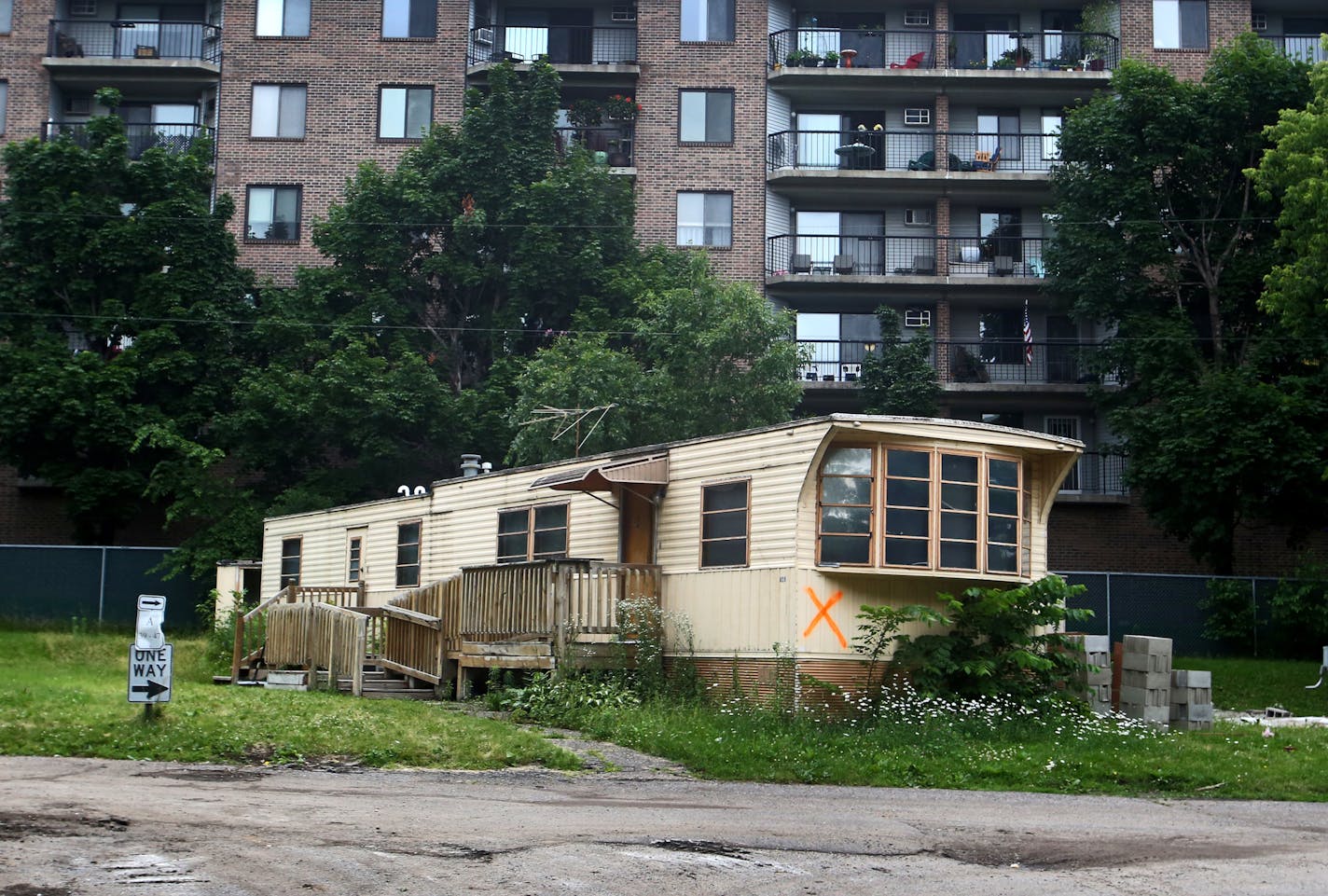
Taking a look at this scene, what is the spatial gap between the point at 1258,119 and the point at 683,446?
933 inches

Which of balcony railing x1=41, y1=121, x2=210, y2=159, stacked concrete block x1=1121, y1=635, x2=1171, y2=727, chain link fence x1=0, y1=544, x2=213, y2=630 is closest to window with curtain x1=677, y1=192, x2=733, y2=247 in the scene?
balcony railing x1=41, y1=121, x2=210, y2=159

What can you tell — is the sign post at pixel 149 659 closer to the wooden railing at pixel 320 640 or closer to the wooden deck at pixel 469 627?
the wooden deck at pixel 469 627

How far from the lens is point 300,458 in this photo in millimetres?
39562

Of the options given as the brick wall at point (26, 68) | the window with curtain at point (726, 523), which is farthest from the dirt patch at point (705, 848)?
the brick wall at point (26, 68)

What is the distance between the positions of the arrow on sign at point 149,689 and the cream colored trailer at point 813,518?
21.2 ft

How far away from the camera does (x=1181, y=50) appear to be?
141 feet

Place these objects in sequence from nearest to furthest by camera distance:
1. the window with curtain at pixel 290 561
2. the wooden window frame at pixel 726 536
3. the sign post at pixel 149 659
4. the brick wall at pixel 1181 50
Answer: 1. the sign post at pixel 149 659
2. the wooden window frame at pixel 726 536
3. the window with curtain at pixel 290 561
4. the brick wall at pixel 1181 50

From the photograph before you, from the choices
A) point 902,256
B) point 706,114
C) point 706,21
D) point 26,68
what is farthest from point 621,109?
point 26,68

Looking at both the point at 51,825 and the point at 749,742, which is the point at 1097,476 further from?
the point at 51,825

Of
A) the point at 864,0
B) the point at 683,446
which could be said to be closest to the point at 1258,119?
the point at 864,0

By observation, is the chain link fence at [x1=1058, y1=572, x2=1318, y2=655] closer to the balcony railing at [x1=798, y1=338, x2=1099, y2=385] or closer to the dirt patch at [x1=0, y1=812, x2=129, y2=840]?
the balcony railing at [x1=798, y1=338, x2=1099, y2=385]

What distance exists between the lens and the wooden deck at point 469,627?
19.1m

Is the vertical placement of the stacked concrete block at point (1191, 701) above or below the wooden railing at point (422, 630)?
below

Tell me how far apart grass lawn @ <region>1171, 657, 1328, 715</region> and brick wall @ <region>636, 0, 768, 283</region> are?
16816 mm
